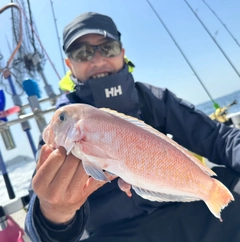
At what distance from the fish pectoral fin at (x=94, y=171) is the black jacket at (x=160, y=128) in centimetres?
68

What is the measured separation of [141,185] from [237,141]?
135 cm

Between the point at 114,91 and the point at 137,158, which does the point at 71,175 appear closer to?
the point at 137,158

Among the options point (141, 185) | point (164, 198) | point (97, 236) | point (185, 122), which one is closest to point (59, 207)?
point (141, 185)

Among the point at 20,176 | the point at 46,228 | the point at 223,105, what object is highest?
the point at 46,228

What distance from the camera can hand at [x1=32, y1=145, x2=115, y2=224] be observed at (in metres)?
1.55

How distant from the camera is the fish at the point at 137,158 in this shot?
1.49 m

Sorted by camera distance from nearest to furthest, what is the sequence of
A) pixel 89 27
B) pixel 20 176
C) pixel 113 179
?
1. pixel 113 179
2. pixel 89 27
3. pixel 20 176

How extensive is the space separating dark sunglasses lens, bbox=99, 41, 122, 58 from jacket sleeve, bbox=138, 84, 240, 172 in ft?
1.63

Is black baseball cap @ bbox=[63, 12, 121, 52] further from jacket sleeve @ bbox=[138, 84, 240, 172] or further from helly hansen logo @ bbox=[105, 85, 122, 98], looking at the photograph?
jacket sleeve @ bbox=[138, 84, 240, 172]

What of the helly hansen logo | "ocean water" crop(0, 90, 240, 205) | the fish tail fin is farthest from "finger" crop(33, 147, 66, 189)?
"ocean water" crop(0, 90, 240, 205)

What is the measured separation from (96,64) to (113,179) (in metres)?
1.20

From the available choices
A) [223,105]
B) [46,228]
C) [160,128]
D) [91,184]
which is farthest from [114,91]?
[223,105]

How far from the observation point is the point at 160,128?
289 cm

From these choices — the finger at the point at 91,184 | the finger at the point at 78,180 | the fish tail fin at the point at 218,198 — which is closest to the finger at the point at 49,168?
the finger at the point at 78,180
